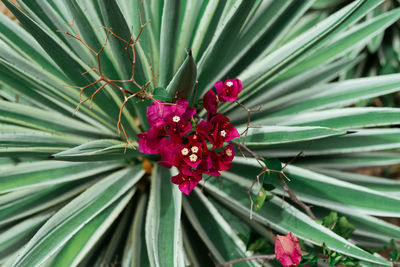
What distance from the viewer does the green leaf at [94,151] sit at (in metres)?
0.69

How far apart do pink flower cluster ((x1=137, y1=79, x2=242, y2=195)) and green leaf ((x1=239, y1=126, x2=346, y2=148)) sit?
13 centimetres

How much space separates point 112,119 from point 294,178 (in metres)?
0.54

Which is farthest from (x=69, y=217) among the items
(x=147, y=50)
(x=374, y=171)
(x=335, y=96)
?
(x=374, y=171)

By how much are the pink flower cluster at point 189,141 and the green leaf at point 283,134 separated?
13 centimetres

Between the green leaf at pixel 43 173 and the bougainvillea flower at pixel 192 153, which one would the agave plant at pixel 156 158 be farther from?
the bougainvillea flower at pixel 192 153

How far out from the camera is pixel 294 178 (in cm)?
97

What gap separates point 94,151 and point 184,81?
0.24m

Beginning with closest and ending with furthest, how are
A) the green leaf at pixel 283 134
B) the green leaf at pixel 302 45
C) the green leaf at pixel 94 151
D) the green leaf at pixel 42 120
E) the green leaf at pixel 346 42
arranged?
the green leaf at pixel 94 151
the green leaf at pixel 283 134
the green leaf at pixel 302 45
the green leaf at pixel 42 120
the green leaf at pixel 346 42

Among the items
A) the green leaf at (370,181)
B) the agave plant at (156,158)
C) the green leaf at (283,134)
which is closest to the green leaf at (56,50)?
the agave plant at (156,158)

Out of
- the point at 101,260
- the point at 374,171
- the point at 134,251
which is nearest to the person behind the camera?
the point at 134,251

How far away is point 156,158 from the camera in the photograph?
3.51 feet

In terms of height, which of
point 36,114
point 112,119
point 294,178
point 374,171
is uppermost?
point 36,114

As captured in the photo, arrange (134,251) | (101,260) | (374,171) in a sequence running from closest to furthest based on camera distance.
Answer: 1. (134,251)
2. (101,260)
3. (374,171)

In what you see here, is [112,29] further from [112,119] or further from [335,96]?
[335,96]
